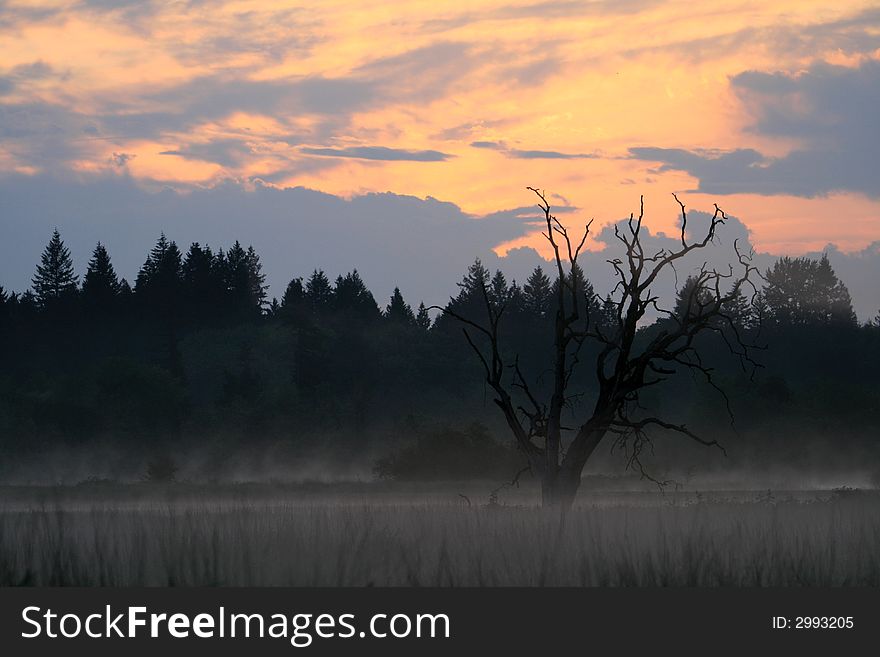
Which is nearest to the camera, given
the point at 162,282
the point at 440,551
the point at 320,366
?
the point at 440,551

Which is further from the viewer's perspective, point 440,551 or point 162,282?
point 162,282

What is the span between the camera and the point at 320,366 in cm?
11738

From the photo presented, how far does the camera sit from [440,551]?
16.5 meters

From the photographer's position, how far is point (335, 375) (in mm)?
118750

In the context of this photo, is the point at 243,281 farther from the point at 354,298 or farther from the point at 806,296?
the point at 806,296

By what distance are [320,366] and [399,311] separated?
5497cm

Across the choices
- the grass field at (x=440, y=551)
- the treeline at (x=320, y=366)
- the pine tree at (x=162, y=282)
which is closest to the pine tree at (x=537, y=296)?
the treeline at (x=320, y=366)

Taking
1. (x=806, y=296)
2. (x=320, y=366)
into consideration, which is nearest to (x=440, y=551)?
(x=320, y=366)

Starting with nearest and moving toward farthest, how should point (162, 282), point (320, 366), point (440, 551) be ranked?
point (440, 551), point (320, 366), point (162, 282)

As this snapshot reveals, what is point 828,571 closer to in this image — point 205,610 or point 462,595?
point 462,595

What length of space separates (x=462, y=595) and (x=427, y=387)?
357ft

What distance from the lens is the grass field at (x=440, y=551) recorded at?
1518 cm

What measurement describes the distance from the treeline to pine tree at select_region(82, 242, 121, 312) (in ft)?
0.86

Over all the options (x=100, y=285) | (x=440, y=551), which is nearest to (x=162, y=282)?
(x=100, y=285)
